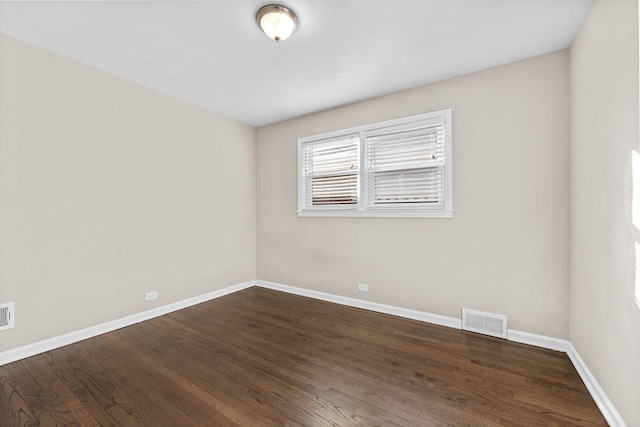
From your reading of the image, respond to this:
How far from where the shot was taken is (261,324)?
2.90 m

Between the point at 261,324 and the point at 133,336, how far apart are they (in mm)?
1269

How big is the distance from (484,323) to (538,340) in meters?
0.43

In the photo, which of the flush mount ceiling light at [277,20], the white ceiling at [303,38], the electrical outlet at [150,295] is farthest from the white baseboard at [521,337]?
the flush mount ceiling light at [277,20]

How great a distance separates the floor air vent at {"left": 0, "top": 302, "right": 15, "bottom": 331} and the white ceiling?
2253mm

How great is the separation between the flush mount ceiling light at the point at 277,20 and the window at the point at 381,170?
1.65 m

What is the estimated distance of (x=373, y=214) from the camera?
3307 mm

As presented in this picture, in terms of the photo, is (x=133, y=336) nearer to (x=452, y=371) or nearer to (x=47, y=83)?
(x=47, y=83)

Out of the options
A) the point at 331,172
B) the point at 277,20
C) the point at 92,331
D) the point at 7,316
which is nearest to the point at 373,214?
the point at 331,172

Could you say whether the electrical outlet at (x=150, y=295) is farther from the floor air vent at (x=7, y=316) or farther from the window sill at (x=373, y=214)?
the window sill at (x=373, y=214)

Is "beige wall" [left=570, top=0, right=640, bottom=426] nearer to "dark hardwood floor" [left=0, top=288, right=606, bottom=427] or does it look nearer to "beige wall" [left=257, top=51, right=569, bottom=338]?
"beige wall" [left=257, top=51, right=569, bottom=338]

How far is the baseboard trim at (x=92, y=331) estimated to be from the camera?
2154 mm

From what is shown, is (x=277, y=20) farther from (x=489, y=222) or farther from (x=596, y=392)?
(x=596, y=392)

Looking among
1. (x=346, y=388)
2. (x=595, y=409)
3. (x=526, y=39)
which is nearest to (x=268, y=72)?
(x=526, y=39)

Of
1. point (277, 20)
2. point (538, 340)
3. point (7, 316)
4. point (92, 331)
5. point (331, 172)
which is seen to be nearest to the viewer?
point (277, 20)
